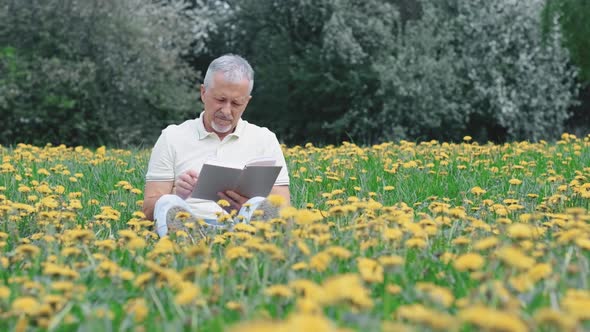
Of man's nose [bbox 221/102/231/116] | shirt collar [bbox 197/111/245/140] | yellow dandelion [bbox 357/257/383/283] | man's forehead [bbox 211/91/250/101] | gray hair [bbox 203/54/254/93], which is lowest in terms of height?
yellow dandelion [bbox 357/257/383/283]

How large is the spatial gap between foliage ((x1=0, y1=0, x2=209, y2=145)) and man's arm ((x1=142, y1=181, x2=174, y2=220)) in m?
12.9

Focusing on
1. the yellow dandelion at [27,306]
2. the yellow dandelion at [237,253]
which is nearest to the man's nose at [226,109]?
the yellow dandelion at [237,253]

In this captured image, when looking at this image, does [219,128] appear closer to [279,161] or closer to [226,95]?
[226,95]

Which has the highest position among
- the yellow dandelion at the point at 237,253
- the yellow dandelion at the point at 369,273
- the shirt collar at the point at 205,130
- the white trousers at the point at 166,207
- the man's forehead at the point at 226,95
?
the man's forehead at the point at 226,95

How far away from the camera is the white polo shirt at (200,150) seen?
4133mm

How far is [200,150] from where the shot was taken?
4207mm

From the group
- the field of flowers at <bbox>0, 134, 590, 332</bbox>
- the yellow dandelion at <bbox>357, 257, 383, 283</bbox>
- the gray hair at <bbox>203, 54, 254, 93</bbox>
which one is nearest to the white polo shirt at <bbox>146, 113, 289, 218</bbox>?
the gray hair at <bbox>203, 54, 254, 93</bbox>

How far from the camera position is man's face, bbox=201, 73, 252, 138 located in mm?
3980

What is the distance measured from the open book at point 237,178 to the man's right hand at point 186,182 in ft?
0.48

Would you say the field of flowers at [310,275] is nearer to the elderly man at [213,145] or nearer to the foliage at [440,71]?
the elderly man at [213,145]

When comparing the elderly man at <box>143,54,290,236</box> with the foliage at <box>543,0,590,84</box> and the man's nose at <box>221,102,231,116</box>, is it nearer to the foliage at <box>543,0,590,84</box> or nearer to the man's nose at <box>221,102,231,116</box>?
the man's nose at <box>221,102,231,116</box>

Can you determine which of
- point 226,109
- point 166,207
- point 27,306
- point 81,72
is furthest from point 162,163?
point 81,72

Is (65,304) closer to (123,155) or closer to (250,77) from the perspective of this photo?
(250,77)

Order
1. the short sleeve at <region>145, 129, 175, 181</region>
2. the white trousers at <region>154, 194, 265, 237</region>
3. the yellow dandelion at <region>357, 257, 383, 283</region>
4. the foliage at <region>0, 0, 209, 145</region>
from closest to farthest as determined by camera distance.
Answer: the yellow dandelion at <region>357, 257, 383, 283</region>, the white trousers at <region>154, 194, 265, 237</region>, the short sleeve at <region>145, 129, 175, 181</region>, the foliage at <region>0, 0, 209, 145</region>
